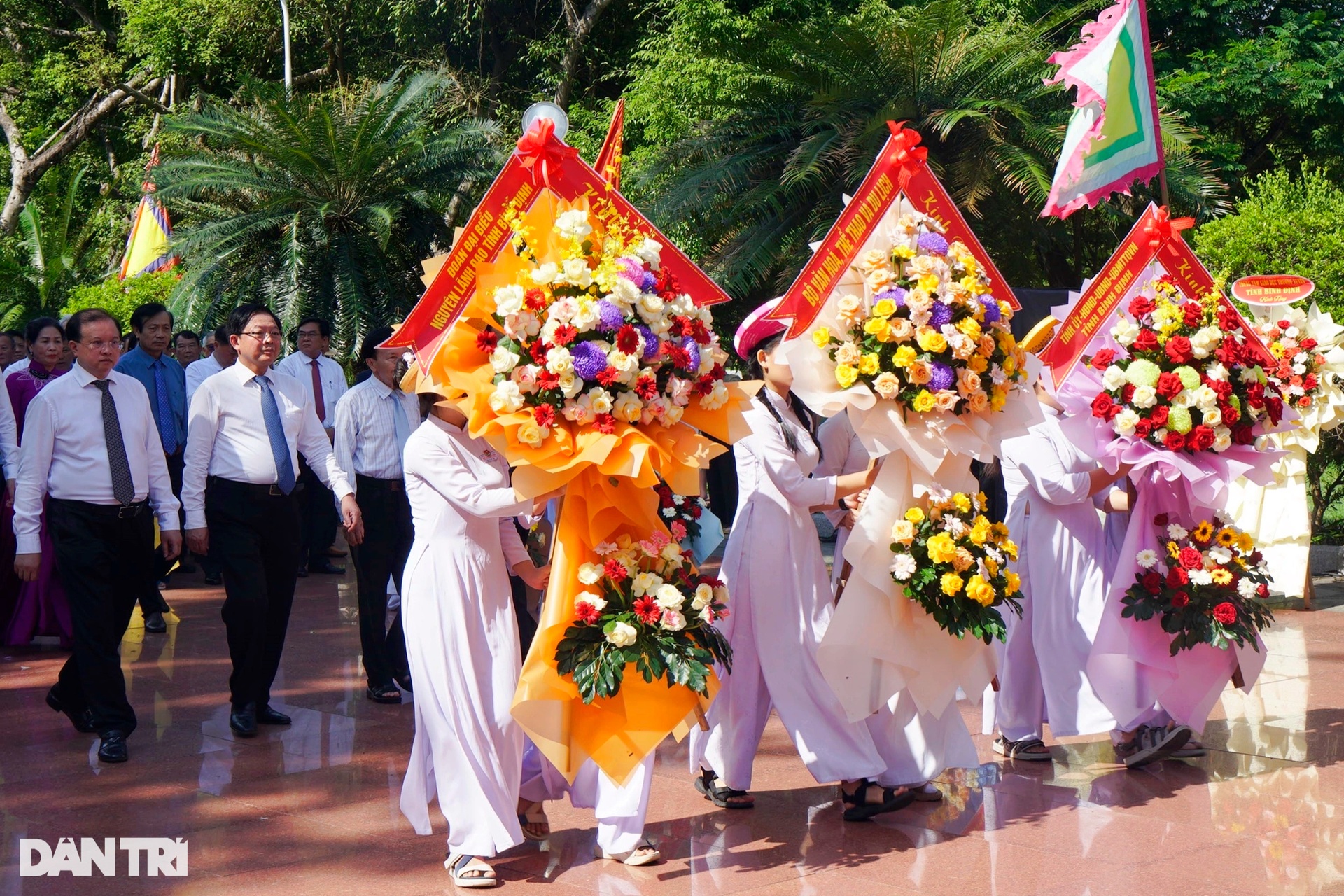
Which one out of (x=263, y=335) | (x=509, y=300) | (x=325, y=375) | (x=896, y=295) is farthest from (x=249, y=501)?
(x=325, y=375)

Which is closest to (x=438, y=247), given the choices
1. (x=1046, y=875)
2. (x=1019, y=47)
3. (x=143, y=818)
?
(x=1019, y=47)

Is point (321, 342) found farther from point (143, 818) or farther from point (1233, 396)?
point (1233, 396)

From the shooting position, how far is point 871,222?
5.39m

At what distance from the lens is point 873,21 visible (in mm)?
17250

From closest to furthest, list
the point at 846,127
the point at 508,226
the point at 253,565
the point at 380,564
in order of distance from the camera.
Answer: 1. the point at 508,226
2. the point at 253,565
3. the point at 380,564
4. the point at 846,127

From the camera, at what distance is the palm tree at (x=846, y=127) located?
15375mm

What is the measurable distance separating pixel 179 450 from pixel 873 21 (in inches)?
407

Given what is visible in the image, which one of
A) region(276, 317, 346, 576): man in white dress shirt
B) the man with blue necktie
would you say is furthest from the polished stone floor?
region(276, 317, 346, 576): man in white dress shirt

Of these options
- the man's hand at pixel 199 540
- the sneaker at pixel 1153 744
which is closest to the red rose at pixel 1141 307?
the sneaker at pixel 1153 744

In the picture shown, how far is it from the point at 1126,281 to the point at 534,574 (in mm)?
3278

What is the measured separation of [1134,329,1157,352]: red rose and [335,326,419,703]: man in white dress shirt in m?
3.78

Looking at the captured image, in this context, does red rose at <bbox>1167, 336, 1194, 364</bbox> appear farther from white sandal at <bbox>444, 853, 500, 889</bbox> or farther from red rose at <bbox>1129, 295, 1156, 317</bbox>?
white sandal at <bbox>444, 853, 500, 889</bbox>

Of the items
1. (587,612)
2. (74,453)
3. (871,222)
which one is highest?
(871,222)

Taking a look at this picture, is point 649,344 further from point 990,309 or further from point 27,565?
point 27,565
